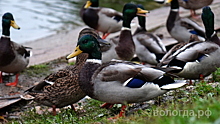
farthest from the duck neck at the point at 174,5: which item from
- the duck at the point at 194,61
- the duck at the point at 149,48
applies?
the duck at the point at 194,61

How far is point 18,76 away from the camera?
812 cm

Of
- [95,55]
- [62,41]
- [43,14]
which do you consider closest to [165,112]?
[95,55]

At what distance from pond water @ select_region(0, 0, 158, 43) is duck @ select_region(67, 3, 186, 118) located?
28.8ft

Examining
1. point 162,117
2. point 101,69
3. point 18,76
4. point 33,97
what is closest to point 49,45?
point 18,76

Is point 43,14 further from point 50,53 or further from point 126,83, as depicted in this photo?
point 126,83

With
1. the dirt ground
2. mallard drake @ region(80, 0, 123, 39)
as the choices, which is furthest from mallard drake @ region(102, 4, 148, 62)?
mallard drake @ region(80, 0, 123, 39)

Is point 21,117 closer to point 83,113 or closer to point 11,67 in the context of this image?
point 83,113

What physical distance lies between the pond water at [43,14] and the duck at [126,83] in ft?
28.8

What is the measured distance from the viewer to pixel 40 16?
52.0 ft

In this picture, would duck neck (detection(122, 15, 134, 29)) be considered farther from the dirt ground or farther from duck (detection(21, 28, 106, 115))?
duck (detection(21, 28, 106, 115))

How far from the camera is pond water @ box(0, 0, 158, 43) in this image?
46.7ft

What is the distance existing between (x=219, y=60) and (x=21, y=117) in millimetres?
3036

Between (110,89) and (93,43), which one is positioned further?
(93,43)

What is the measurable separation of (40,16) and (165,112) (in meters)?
12.8
